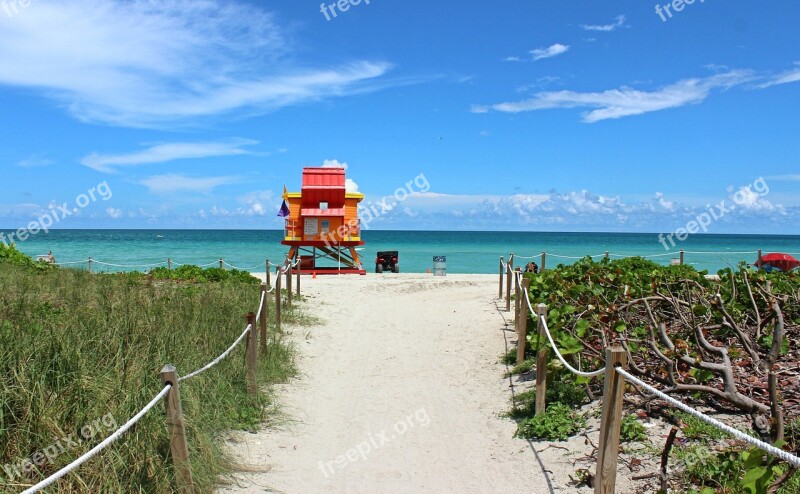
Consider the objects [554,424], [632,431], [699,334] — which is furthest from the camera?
[554,424]

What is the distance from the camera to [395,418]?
7.10 m

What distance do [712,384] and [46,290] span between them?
9781 millimetres

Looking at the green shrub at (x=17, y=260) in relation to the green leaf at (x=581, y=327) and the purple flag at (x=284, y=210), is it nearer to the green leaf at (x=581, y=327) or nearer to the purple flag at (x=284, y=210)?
the purple flag at (x=284, y=210)

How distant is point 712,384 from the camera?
6.22 metres

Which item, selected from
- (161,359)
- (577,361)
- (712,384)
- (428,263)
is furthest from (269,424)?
(428,263)

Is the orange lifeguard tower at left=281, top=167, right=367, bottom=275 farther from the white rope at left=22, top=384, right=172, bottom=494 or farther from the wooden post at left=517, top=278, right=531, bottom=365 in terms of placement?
the white rope at left=22, top=384, right=172, bottom=494

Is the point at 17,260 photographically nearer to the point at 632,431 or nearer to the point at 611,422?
the point at 632,431

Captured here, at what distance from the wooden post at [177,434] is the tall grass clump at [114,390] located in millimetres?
88

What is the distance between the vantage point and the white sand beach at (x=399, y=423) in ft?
17.6

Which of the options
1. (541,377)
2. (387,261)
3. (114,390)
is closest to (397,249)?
(387,261)
